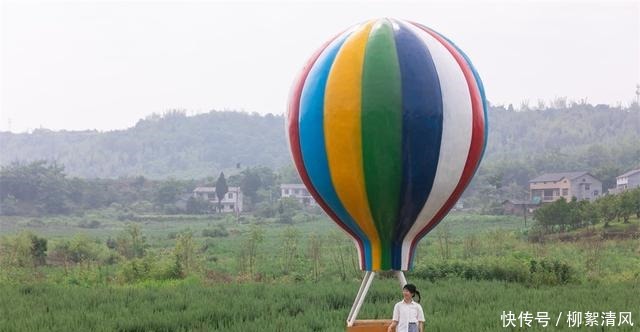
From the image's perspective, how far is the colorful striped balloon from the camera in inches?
235

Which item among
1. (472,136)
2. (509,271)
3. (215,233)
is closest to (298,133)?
(472,136)

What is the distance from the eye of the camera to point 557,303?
35.0ft

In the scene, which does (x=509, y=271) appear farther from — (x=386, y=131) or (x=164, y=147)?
(x=164, y=147)

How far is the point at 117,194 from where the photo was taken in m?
69.9

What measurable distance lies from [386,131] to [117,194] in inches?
2639

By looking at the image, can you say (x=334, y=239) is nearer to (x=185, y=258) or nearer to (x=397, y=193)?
(x=185, y=258)

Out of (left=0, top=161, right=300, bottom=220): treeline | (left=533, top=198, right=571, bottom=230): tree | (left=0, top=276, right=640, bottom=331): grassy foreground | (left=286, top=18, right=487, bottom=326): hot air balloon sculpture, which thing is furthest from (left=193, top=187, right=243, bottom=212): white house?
(left=286, top=18, right=487, bottom=326): hot air balloon sculpture

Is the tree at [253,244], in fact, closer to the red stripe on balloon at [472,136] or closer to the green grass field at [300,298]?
the green grass field at [300,298]

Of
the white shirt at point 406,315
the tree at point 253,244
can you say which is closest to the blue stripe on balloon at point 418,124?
the white shirt at point 406,315

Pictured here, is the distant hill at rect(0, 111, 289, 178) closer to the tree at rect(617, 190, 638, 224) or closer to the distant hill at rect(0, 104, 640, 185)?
the distant hill at rect(0, 104, 640, 185)

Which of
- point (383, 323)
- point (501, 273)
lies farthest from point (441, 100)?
point (501, 273)

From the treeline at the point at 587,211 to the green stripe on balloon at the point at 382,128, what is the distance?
26261 millimetres

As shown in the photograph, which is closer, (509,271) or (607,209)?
(509,271)

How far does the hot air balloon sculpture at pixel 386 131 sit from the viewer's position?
235 inches
